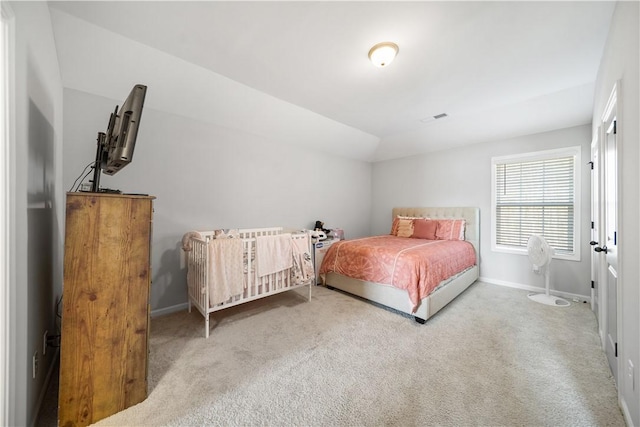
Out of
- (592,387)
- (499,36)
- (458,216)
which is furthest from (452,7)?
(458,216)

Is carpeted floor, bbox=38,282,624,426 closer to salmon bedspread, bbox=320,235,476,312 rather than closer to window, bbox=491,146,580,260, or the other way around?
salmon bedspread, bbox=320,235,476,312

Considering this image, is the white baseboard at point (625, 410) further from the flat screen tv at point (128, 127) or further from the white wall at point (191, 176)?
the white wall at point (191, 176)

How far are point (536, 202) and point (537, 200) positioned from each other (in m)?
0.03

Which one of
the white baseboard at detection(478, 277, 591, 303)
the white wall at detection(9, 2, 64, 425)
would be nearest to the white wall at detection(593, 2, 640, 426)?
the white baseboard at detection(478, 277, 591, 303)

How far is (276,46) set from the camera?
203cm

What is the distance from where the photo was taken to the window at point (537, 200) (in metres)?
3.29

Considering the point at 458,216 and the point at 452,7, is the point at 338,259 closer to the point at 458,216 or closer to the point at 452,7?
the point at 458,216

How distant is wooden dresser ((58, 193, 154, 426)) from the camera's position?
50.6 inches

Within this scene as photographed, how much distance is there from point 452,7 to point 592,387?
8.87 ft

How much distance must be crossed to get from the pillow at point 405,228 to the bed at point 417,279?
2 centimetres

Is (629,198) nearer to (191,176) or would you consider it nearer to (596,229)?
(596,229)

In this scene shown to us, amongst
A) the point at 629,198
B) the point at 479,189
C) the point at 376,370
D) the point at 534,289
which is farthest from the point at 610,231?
the point at 479,189

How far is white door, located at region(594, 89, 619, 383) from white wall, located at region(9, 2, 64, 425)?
10.9 feet

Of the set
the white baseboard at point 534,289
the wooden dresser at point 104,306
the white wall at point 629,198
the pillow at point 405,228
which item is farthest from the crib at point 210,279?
the white baseboard at point 534,289
